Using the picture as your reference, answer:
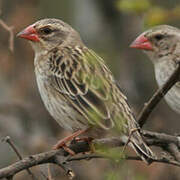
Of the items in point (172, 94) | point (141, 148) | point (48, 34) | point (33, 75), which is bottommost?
point (33, 75)

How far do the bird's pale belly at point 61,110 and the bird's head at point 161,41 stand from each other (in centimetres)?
206

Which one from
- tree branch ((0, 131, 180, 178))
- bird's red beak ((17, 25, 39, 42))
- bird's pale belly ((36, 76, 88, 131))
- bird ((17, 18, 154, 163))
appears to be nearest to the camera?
tree branch ((0, 131, 180, 178))

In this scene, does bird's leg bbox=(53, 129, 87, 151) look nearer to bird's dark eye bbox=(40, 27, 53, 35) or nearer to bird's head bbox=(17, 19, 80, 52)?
bird's head bbox=(17, 19, 80, 52)

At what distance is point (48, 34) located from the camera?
Answer: 5.43 meters

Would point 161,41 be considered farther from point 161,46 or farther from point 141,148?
point 141,148

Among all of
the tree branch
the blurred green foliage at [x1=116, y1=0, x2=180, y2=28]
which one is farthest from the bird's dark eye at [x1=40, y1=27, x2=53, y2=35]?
the tree branch

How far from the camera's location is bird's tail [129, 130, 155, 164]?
12.4ft

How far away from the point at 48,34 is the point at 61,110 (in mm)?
1064

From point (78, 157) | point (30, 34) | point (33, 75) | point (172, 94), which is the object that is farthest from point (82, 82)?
point (33, 75)

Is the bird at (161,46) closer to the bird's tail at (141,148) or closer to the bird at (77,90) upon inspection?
the bird at (77,90)

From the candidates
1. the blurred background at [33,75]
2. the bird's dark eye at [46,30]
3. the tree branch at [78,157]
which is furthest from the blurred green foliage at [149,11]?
the tree branch at [78,157]

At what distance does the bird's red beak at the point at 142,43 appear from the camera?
6.37 meters

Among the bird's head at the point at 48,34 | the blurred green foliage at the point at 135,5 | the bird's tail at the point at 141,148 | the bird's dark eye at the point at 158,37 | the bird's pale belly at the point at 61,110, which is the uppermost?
the bird's head at the point at 48,34

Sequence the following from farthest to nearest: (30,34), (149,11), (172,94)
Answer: (149,11) < (172,94) < (30,34)
